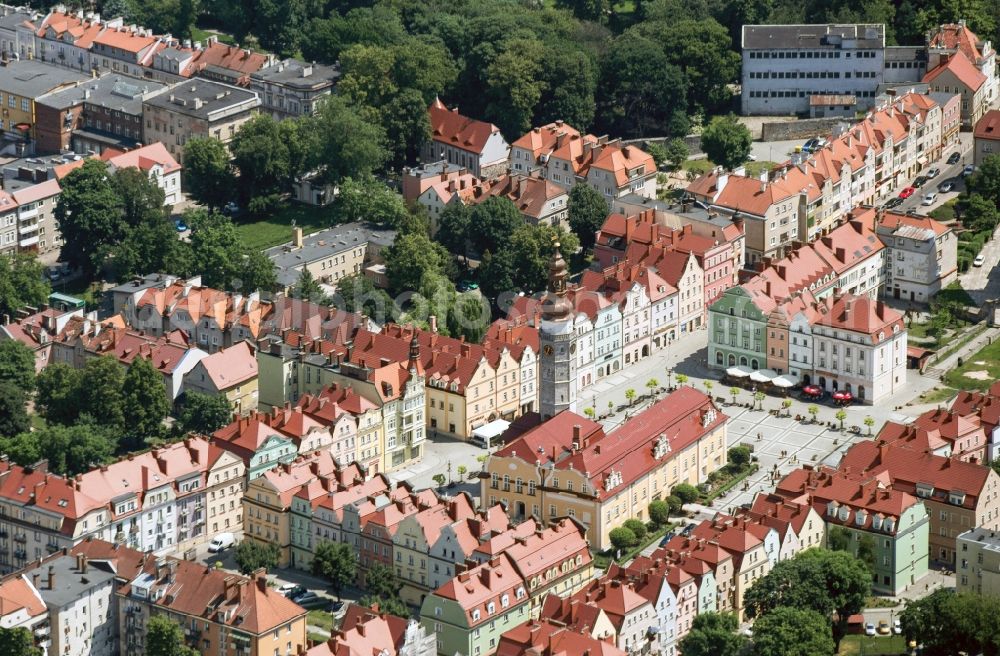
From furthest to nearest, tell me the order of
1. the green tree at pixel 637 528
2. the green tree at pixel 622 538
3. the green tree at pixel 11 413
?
the green tree at pixel 11 413 < the green tree at pixel 637 528 < the green tree at pixel 622 538

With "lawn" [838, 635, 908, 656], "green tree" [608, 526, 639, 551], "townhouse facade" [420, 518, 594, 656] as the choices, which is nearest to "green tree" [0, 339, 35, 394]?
"townhouse facade" [420, 518, 594, 656]

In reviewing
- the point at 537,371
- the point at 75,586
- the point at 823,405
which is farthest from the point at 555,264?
the point at 75,586

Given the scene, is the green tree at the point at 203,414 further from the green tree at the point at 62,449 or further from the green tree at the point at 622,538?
the green tree at the point at 622,538

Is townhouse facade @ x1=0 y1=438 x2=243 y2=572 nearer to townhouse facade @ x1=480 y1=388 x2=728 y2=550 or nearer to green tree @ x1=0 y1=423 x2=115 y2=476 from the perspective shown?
green tree @ x1=0 y1=423 x2=115 y2=476

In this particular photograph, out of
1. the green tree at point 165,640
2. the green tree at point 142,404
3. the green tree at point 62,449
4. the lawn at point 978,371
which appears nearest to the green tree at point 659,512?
the lawn at point 978,371

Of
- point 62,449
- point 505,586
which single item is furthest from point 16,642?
point 505,586

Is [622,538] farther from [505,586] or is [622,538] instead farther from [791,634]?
[791,634]

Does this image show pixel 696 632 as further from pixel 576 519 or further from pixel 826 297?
pixel 826 297
